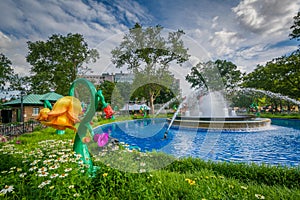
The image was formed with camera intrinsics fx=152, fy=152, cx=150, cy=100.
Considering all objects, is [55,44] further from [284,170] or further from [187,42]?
[284,170]

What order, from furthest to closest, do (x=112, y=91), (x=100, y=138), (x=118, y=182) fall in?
(x=112, y=91) < (x=118, y=182) < (x=100, y=138)

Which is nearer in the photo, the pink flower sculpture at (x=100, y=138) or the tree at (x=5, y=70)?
the pink flower sculpture at (x=100, y=138)

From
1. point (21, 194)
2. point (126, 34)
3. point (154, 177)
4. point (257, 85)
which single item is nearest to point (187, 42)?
point (126, 34)

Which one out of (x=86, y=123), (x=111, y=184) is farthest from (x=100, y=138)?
(x=111, y=184)

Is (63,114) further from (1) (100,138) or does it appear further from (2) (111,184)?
(2) (111,184)

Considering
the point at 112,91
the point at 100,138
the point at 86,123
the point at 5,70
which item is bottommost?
the point at 100,138

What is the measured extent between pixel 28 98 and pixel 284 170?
2485 cm

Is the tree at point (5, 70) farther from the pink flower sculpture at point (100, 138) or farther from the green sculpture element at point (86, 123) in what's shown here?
the pink flower sculpture at point (100, 138)

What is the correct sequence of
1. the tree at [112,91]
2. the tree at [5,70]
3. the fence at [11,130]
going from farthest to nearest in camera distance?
the tree at [5,70], the fence at [11,130], the tree at [112,91]

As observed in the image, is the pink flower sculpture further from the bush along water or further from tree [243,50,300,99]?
tree [243,50,300,99]

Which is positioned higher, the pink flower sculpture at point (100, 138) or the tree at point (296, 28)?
the tree at point (296, 28)

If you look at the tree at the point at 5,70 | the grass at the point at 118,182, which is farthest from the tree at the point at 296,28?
the tree at the point at 5,70

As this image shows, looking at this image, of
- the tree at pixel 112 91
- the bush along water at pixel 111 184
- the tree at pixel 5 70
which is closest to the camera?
the bush along water at pixel 111 184

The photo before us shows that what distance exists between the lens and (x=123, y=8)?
2.72 m
